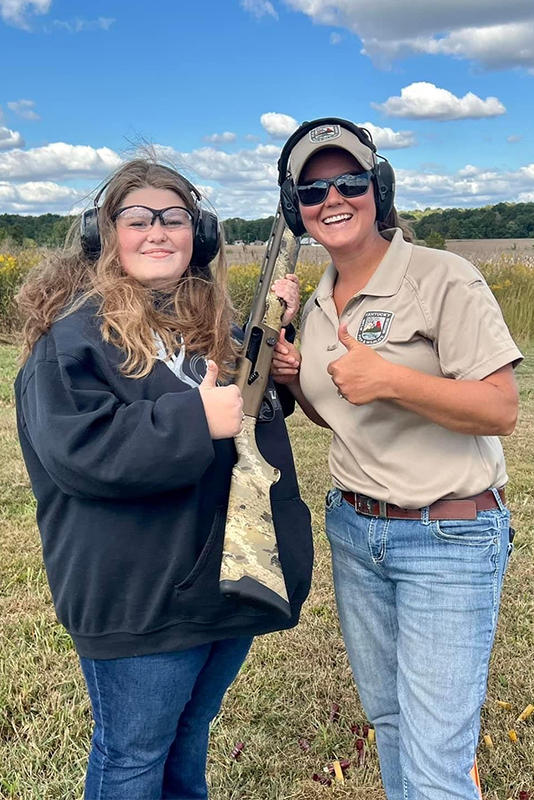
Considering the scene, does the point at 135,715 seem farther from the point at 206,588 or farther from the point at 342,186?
the point at 342,186

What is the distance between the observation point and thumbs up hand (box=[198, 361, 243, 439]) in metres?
2.13

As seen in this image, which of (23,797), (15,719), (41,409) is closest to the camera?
(41,409)

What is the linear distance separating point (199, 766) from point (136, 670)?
713 millimetres

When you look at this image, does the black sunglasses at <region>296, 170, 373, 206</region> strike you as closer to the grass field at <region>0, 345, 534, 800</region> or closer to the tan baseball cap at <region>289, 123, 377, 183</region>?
the tan baseball cap at <region>289, 123, 377, 183</region>

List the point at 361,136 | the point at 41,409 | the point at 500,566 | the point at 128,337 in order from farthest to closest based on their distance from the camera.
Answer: the point at 361,136, the point at 500,566, the point at 128,337, the point at 41,409

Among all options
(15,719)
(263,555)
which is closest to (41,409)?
(263,555)

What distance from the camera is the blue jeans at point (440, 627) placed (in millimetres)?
2271

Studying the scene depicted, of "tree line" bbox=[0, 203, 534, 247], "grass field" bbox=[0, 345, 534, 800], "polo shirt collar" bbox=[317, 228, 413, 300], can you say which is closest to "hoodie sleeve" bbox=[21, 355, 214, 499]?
"polo shirt collar" bbox=[317, 228, 413, 300]

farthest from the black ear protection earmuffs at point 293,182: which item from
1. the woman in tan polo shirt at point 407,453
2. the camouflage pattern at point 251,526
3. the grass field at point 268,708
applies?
the grass field at point 268,708

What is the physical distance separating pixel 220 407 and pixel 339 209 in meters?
0.90

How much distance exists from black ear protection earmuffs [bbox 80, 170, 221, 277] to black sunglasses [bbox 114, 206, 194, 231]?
0.29ft

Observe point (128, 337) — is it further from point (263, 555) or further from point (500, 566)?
point (500, 566)

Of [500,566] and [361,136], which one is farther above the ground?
[361,136]

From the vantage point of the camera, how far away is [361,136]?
257 cm
